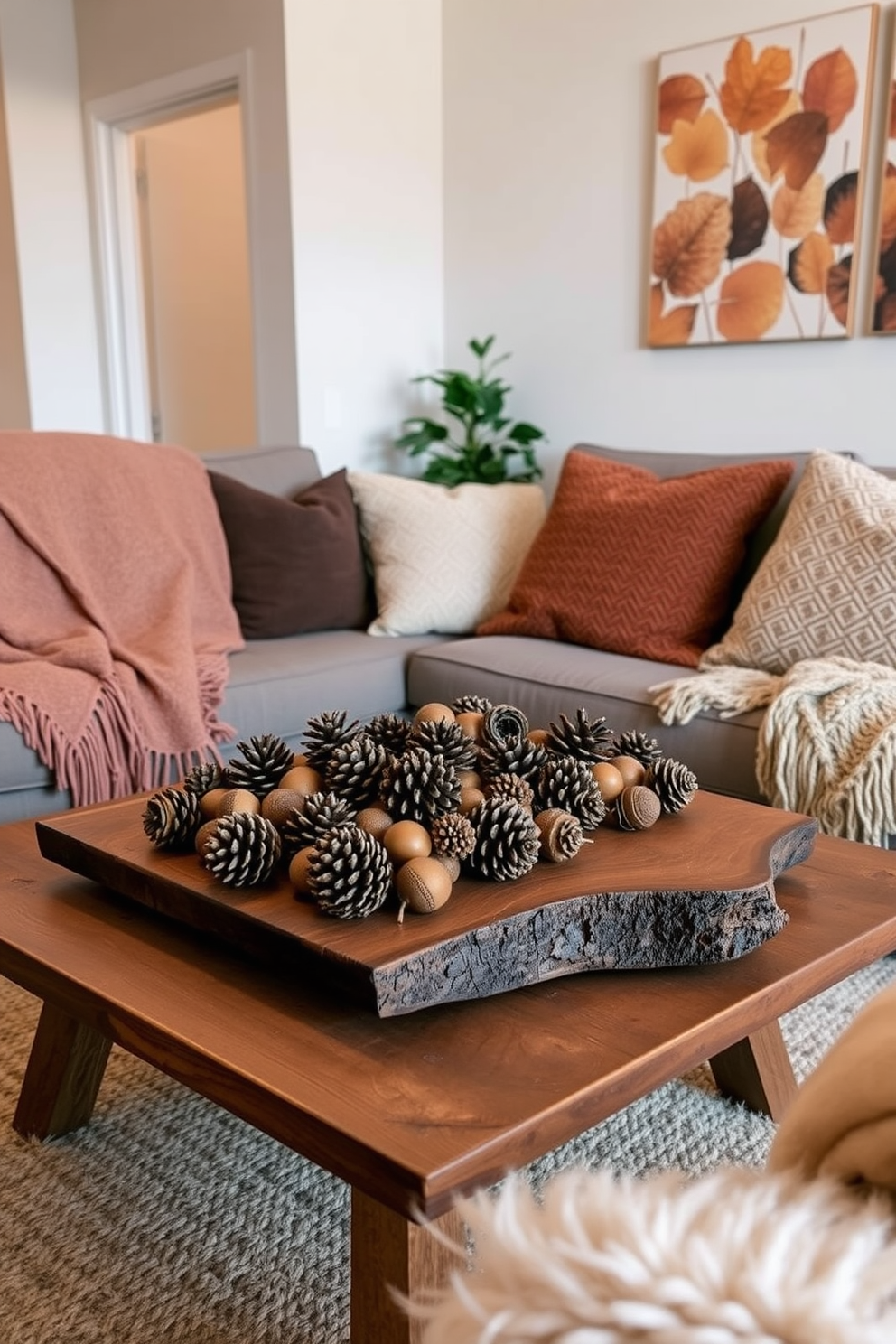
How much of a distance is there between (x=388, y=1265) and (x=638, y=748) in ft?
2.29

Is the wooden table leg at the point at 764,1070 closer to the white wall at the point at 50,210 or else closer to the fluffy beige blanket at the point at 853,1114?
the fluffy beige blanket at the point at 853,1114

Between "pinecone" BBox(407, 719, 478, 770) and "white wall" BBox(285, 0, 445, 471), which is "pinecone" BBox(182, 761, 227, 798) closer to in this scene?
"pinecone" BBox(407, 719, 478, 770)

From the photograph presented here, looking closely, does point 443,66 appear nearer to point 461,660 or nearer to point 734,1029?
point 461,660

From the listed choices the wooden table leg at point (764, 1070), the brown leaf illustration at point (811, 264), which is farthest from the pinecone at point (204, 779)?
the brown leaf illustration at point (811, 264)

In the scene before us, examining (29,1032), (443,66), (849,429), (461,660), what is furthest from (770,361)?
(29,1032)

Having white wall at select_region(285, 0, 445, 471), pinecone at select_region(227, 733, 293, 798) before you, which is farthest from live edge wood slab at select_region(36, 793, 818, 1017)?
white wall at select_region(285, 0, 445, 471)

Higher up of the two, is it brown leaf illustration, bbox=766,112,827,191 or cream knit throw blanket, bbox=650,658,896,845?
brown leaf illustration, bbox=766,112,827,191

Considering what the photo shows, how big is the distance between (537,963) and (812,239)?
8.67 ft

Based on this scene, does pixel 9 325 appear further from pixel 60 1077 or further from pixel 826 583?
pixel 60 1077

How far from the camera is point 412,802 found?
109cm

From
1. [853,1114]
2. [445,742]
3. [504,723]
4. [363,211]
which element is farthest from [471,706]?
[363,211]

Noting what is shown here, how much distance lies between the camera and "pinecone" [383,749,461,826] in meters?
1.09

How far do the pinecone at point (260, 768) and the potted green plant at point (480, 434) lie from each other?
2557mm

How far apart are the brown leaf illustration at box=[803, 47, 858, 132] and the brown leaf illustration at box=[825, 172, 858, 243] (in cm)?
14
